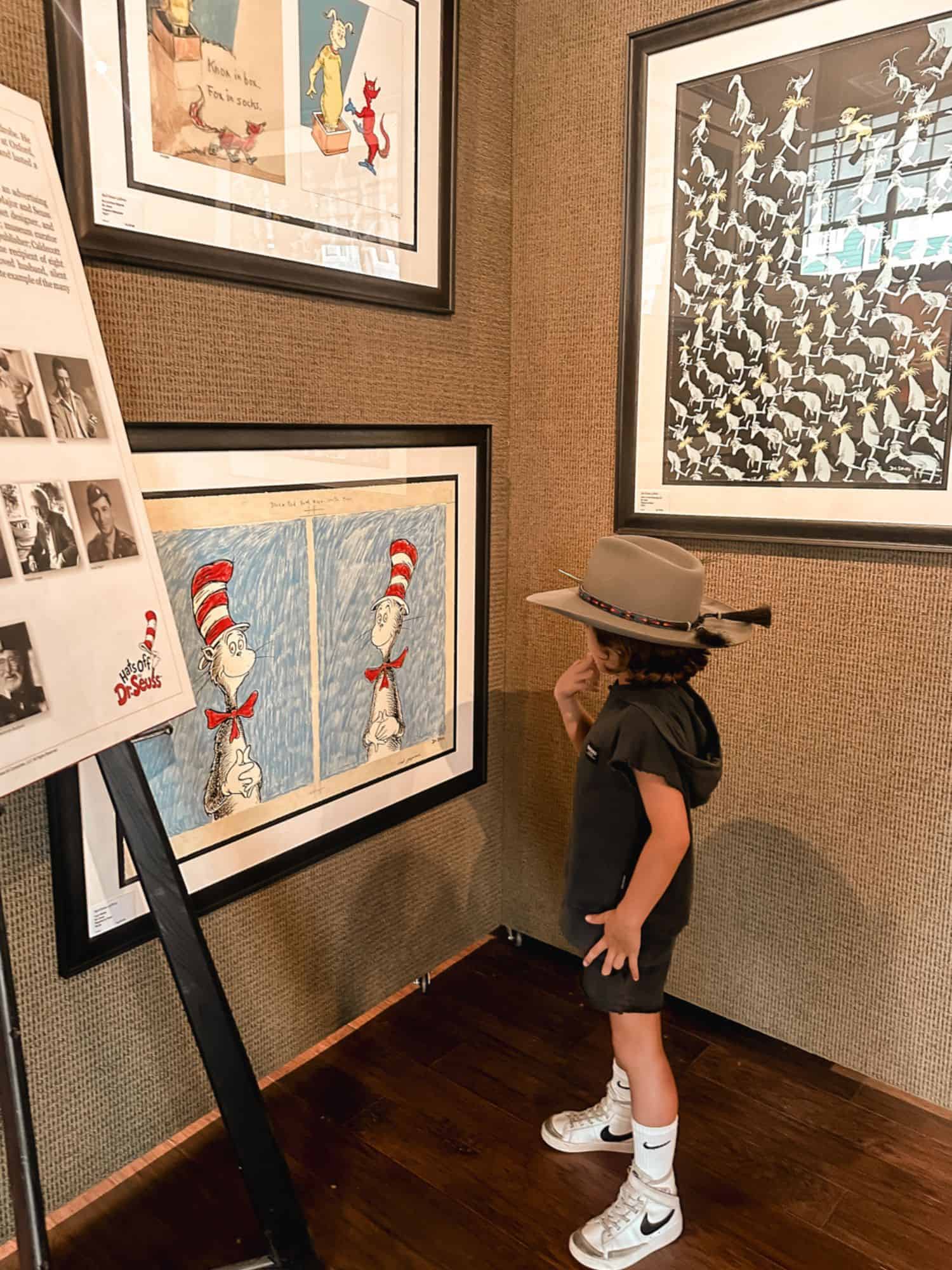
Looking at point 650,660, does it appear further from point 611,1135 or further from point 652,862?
point 611,1135

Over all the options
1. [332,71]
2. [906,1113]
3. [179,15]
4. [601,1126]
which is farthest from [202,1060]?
[332,71]

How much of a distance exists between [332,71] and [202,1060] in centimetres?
159

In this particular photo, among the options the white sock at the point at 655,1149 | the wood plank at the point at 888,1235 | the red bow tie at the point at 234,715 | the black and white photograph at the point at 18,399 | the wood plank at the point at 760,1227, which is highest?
the black and white photograph at the point at 18,399

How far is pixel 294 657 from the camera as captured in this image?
1677 millimetres

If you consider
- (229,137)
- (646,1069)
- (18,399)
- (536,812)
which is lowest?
(646,1069)

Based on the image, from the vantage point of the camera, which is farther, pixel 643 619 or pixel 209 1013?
pixel 643 619

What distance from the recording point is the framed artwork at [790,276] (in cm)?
155

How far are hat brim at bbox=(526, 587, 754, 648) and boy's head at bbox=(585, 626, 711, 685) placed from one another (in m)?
0.01

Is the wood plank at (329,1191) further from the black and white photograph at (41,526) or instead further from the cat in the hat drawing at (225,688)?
the black and white photograph at (41,526)

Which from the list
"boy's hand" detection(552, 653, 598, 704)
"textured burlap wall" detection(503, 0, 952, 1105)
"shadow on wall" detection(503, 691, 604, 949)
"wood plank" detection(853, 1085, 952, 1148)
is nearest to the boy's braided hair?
"boy's hand" detection(552, 653, 598, 704)

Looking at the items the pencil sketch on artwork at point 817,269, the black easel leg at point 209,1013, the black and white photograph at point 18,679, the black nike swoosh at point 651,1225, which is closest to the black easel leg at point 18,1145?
the black easel leg at point 209,1013

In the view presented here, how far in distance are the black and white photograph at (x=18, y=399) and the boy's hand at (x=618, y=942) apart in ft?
3.35

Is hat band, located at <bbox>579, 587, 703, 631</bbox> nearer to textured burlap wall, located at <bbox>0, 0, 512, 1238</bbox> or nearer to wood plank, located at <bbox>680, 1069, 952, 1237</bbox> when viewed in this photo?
textured burlap wall, located at <bbox>0, 0, 512, 1238</bbox>

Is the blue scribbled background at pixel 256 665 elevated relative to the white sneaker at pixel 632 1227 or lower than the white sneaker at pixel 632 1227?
elevated
